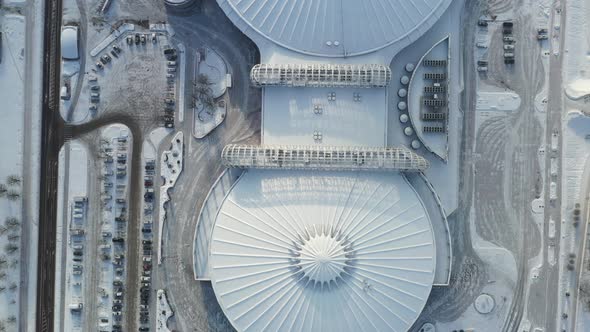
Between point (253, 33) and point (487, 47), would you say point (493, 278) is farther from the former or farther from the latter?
point (253, 33)

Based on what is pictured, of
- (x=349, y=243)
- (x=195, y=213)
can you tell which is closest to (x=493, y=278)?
(x=349, y=243)

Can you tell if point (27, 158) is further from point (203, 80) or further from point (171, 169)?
point (203, 80)

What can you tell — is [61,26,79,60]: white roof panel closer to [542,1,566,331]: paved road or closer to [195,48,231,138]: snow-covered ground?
[195,48,231,138]: snow-covered ground

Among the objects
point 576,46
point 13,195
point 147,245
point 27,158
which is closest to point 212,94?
point 147,245

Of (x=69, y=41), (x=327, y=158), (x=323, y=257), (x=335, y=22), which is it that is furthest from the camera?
(x=69, y=41)

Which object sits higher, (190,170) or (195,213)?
(190,170)
